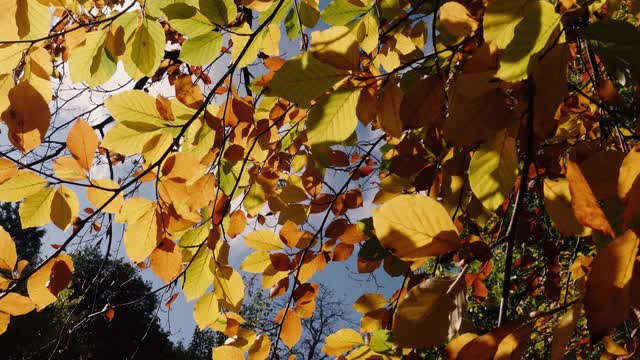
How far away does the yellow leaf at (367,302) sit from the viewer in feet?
3.72

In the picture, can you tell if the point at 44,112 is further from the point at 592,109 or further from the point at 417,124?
the point at 592,109

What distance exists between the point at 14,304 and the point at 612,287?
3.55 ft

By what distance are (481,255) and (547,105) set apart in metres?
0.23

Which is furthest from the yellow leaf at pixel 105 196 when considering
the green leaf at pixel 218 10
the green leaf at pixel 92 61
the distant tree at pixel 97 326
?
the distant tree at pixel 97 326

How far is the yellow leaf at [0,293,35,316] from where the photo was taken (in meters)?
0.90

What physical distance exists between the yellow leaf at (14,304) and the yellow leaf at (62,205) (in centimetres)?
18

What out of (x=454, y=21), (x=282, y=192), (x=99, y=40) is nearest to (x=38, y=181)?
(x=99, y=40)

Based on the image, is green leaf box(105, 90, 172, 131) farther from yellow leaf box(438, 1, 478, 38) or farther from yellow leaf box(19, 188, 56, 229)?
yellow leaf box(438, 1, 478, 38)

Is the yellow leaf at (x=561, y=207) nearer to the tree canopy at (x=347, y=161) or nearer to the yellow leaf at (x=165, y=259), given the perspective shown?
the tree canopy at (x=347, y=161)

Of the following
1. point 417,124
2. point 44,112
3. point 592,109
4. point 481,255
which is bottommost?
point 481,255


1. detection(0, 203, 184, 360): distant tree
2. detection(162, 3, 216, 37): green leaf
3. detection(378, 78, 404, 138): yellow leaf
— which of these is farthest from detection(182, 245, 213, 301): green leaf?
detection(0, 203, 184, 360): distant tree

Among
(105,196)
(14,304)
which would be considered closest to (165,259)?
(105,196)

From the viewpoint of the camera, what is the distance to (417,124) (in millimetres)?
633

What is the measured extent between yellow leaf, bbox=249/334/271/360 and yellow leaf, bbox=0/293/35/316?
559 millimetres
